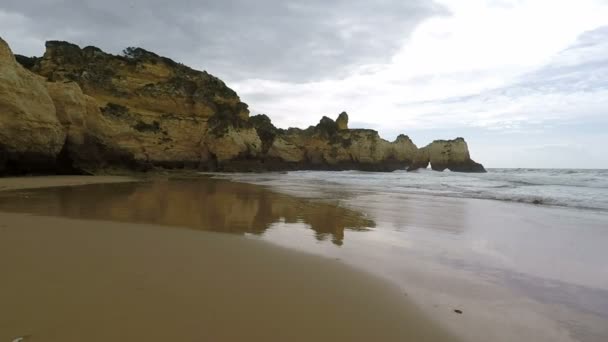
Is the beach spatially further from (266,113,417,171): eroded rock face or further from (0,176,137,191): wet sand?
(266,113,417,171): eroded rock face

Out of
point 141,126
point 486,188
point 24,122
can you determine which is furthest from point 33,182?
point 486,188

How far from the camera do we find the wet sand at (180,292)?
1914 millimetres

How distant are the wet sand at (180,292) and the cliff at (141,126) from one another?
11.4 meters

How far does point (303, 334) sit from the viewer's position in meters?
1.97

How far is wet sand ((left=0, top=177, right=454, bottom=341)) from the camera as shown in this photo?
191cm

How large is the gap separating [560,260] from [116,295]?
15.4 ft

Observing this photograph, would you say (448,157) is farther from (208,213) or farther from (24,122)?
(208,213)

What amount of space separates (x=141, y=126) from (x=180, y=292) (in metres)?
26.8

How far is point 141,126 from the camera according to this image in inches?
1030

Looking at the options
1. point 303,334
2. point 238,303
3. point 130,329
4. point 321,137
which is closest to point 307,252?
point 238,303

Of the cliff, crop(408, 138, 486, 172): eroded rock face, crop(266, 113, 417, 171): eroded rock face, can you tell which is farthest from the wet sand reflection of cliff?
crop(408, 138, 486, 172): eroded rock face

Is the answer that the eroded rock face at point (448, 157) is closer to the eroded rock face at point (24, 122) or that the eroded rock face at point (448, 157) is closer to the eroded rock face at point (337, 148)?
the eroded rock face at point (337, 148)

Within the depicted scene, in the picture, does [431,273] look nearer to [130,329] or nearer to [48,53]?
[130,329]

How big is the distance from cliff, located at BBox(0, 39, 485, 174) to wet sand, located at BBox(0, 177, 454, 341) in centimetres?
1145
